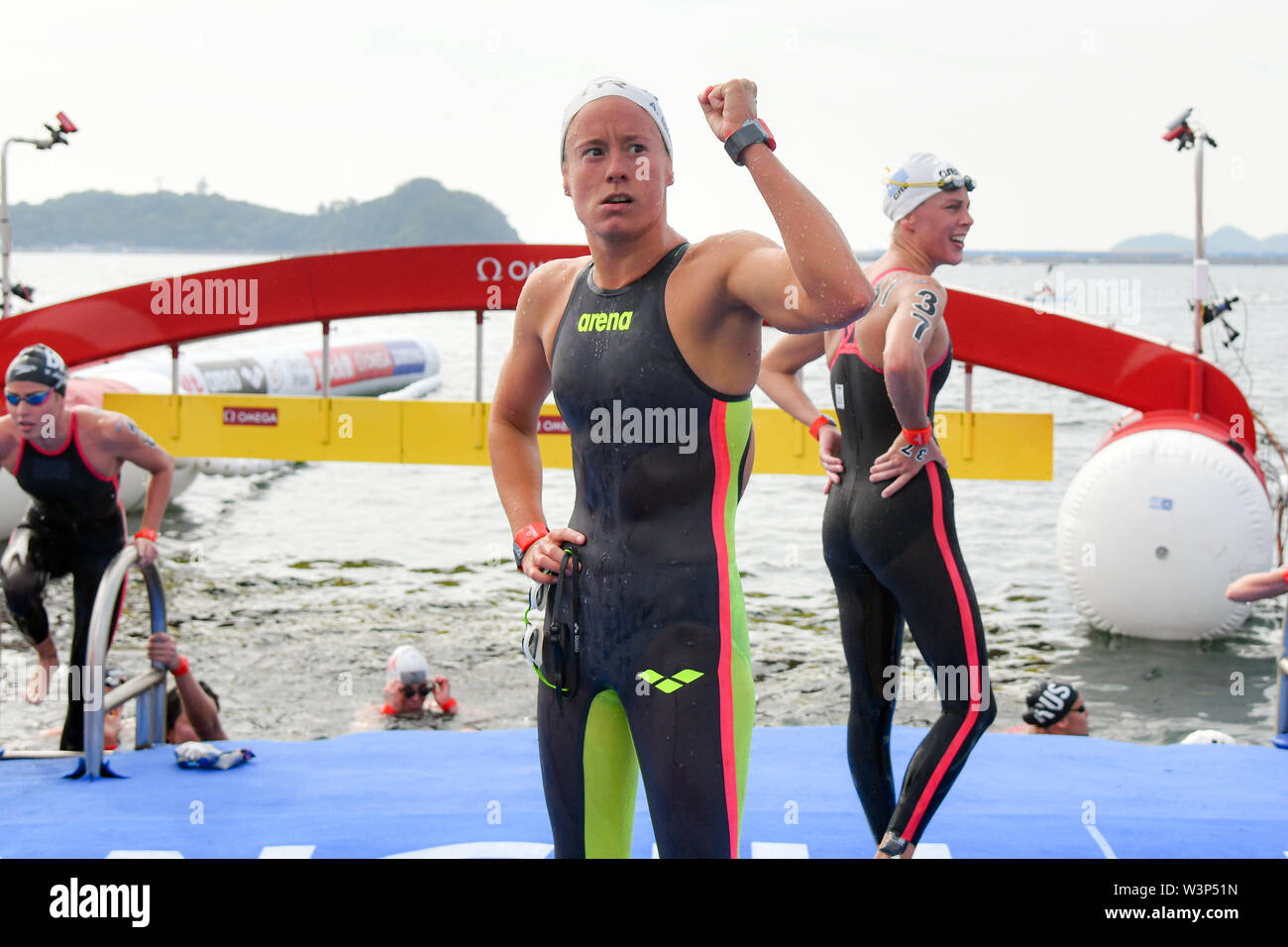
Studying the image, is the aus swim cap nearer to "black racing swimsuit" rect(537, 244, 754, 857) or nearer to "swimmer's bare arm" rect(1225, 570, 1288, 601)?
"black racing swimsuit" rect(537, 244, 754, 857)

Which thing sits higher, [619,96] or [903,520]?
[619,96]

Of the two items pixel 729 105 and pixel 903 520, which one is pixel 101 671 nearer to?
pixel 903 520

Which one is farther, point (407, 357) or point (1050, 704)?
point (407, 357)

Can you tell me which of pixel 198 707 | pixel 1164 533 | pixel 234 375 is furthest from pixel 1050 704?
pixel 234 375

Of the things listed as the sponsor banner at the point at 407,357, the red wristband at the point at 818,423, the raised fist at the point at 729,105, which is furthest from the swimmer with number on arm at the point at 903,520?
the sponsor banner at the point at 407,357

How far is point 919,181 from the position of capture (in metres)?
4.18

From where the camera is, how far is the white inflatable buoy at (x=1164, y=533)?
1044cm

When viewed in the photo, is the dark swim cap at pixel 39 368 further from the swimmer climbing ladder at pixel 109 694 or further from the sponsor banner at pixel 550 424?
the sponsor banner at pixel 550 424

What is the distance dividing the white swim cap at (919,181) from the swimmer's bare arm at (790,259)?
62.9 inches

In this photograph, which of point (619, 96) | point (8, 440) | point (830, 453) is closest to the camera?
point (619, 96)

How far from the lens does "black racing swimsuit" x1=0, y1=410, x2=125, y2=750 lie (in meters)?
6.83
